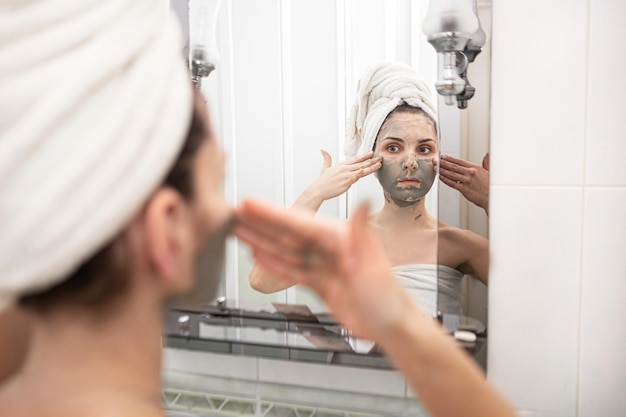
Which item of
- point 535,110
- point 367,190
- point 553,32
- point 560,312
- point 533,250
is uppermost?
point 553,32

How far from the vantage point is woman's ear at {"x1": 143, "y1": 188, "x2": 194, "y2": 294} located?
0.45 m

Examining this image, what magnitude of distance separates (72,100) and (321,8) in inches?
26.2

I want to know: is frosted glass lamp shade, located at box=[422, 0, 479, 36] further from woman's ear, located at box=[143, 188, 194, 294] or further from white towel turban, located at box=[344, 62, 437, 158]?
woman's ear, located at box=[143, 188, 194, 294]

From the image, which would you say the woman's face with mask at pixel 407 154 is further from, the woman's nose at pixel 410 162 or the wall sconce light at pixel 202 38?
the wall sconce light at pixel 202 38

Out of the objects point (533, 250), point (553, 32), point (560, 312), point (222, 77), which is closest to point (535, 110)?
point (553, 32)

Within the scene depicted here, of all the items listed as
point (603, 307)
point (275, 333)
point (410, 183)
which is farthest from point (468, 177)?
point (275, 333)

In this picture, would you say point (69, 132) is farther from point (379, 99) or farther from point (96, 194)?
point (379, 99)

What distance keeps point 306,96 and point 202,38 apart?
25cm

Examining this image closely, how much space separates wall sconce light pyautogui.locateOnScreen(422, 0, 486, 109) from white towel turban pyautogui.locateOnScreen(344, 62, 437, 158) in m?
0.03

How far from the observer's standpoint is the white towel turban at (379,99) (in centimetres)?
94

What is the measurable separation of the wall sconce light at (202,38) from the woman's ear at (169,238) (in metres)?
0.64

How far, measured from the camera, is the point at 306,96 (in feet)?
3.28

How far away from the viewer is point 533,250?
917 mm

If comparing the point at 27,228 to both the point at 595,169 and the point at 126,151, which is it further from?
the point at 595,169
